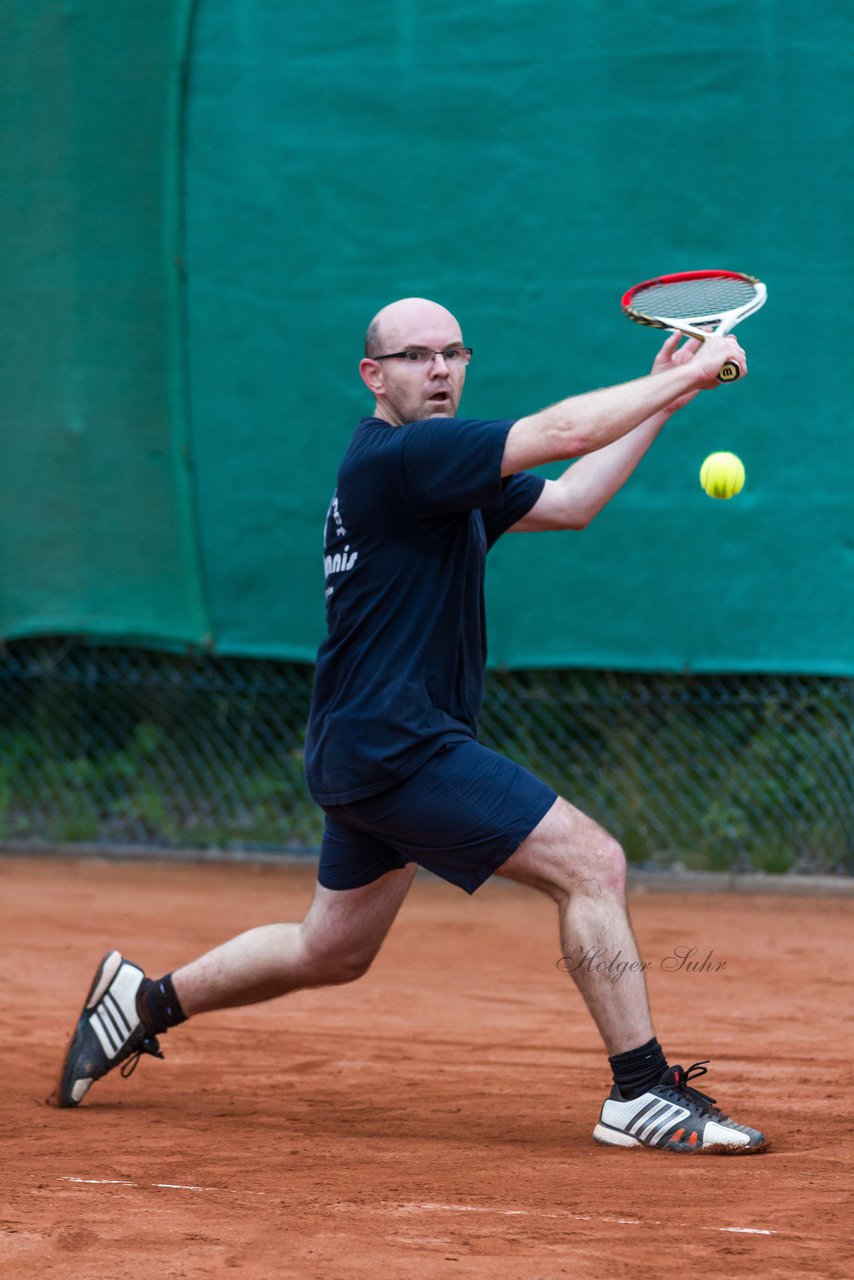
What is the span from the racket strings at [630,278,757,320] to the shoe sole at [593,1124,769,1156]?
5.54 feet

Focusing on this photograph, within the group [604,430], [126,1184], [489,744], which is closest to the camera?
[126,1184]

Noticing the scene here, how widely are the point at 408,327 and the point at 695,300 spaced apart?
69 centimetres

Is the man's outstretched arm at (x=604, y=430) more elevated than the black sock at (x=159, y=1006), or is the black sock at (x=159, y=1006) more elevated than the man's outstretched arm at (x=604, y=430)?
the man's outstretched arm at (x=604, y=430)

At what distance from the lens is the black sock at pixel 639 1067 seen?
317 centimetres

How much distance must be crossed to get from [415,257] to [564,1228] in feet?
13.4

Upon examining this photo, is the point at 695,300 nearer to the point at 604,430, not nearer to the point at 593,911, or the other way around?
the point at 604,430

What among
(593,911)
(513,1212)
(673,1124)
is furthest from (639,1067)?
(513,1212)

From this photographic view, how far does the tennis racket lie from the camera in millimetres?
3488

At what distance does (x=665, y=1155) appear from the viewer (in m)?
3.12

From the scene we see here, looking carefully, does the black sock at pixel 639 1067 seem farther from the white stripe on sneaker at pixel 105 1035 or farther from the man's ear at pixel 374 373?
the man's ear at pixel 374 373

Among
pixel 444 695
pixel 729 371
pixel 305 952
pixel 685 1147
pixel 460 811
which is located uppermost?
pixel 729 371

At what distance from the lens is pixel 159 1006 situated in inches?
145

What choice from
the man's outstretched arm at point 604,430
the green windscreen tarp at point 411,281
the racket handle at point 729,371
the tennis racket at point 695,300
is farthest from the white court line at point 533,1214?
the green windscreen tarp at point 411,281

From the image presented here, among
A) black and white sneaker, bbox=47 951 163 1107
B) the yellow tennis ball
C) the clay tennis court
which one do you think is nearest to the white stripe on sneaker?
black and white sneaker, bbox=47 951 163 1107
